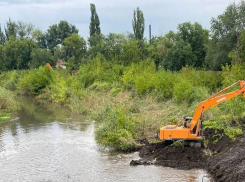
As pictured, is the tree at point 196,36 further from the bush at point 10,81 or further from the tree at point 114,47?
the bush at point 10,81

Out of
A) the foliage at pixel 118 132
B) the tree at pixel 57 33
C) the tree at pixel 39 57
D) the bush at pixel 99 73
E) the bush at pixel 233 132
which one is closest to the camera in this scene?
the bush at pixel 233 132

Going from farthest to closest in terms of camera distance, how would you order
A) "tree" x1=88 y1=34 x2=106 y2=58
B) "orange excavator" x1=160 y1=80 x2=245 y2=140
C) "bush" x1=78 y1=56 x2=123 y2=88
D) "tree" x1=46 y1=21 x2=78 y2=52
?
"tree" x1=46 y1=21 x2=78 y2=52 < "tree" x1=88 y1=34 x2=106 y2=58 < "bush" x1=78 y1=56 x2=123 y2=88 < "orange excavator" x1=160 y1=80 x2=245 y2=140

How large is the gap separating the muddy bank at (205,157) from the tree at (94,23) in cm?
4993

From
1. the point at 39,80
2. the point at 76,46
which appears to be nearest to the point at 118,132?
the point at 39,80

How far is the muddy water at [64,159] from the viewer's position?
1366cm

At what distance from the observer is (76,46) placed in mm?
53812

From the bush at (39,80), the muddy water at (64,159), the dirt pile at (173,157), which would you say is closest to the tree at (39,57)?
the bush at (39,80)

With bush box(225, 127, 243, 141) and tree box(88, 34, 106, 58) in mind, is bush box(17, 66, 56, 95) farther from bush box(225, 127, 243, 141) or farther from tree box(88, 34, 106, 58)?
bush box(225, 127, 243, 141)

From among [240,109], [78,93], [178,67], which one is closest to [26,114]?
[78,93]

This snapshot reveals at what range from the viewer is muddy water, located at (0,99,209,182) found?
13664 mm

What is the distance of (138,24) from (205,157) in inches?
1676

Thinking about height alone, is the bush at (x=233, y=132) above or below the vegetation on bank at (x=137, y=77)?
below

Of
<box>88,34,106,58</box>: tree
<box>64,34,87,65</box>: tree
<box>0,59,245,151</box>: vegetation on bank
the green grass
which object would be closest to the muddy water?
<box>0,59,245,151</box>: vegetation on bank

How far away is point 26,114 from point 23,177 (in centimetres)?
1576
